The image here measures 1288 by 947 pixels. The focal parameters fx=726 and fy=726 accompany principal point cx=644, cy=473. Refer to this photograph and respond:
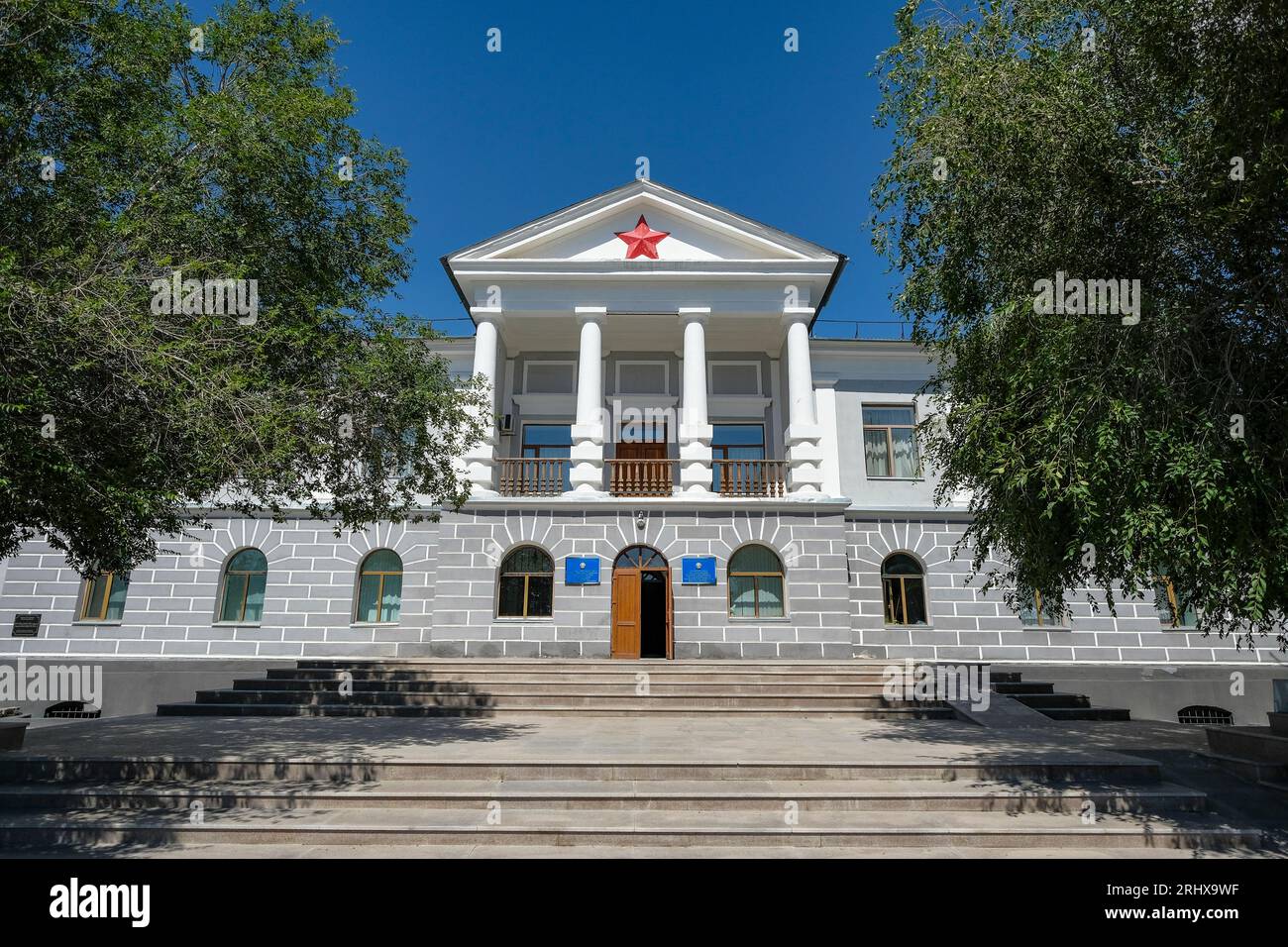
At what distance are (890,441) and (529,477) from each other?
9372 mm

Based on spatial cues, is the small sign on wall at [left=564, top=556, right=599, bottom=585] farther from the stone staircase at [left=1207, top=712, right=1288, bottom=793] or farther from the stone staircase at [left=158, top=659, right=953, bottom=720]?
the stone staircase at [left=1207, top=712, right=1288, bottom=793]

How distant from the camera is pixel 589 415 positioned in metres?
17.3

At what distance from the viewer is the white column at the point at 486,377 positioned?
1673 centimetres

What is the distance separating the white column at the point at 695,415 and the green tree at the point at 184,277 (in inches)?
273

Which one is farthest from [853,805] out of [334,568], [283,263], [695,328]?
[334,568]

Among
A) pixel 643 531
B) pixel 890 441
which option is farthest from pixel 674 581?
pixel 890 441

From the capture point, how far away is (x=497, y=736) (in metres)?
9.70

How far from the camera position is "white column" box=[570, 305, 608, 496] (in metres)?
16.9

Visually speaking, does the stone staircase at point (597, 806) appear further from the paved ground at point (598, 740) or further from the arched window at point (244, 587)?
the arched window at point (244, 587)

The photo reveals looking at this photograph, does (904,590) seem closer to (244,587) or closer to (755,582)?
(755,582)

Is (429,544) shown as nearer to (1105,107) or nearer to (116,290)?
(116,290)

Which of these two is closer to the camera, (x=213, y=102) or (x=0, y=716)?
(x=213, y=102)

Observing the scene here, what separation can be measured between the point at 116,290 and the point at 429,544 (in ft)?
37.3

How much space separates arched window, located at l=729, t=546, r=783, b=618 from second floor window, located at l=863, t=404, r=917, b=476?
413 cm
